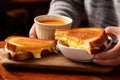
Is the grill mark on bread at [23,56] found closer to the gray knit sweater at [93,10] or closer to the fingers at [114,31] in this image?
the fingers at [114,31]

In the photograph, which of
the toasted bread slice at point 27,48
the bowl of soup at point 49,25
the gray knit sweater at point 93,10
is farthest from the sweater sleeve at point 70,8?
the toasted bread slice at point 27,48

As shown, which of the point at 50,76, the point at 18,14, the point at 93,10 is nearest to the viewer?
the point at 50,76

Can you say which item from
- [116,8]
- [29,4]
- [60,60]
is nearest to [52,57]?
[60,60]

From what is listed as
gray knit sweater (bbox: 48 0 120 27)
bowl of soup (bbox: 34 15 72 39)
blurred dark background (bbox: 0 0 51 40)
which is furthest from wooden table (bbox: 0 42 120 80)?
blurred dark background (bbox: 0 0 51 40)

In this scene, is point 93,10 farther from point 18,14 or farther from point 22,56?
point 18,14

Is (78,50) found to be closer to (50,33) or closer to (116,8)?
(50,33)

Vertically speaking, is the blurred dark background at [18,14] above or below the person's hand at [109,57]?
below

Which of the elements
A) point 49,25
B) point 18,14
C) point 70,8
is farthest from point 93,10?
point 18,14
